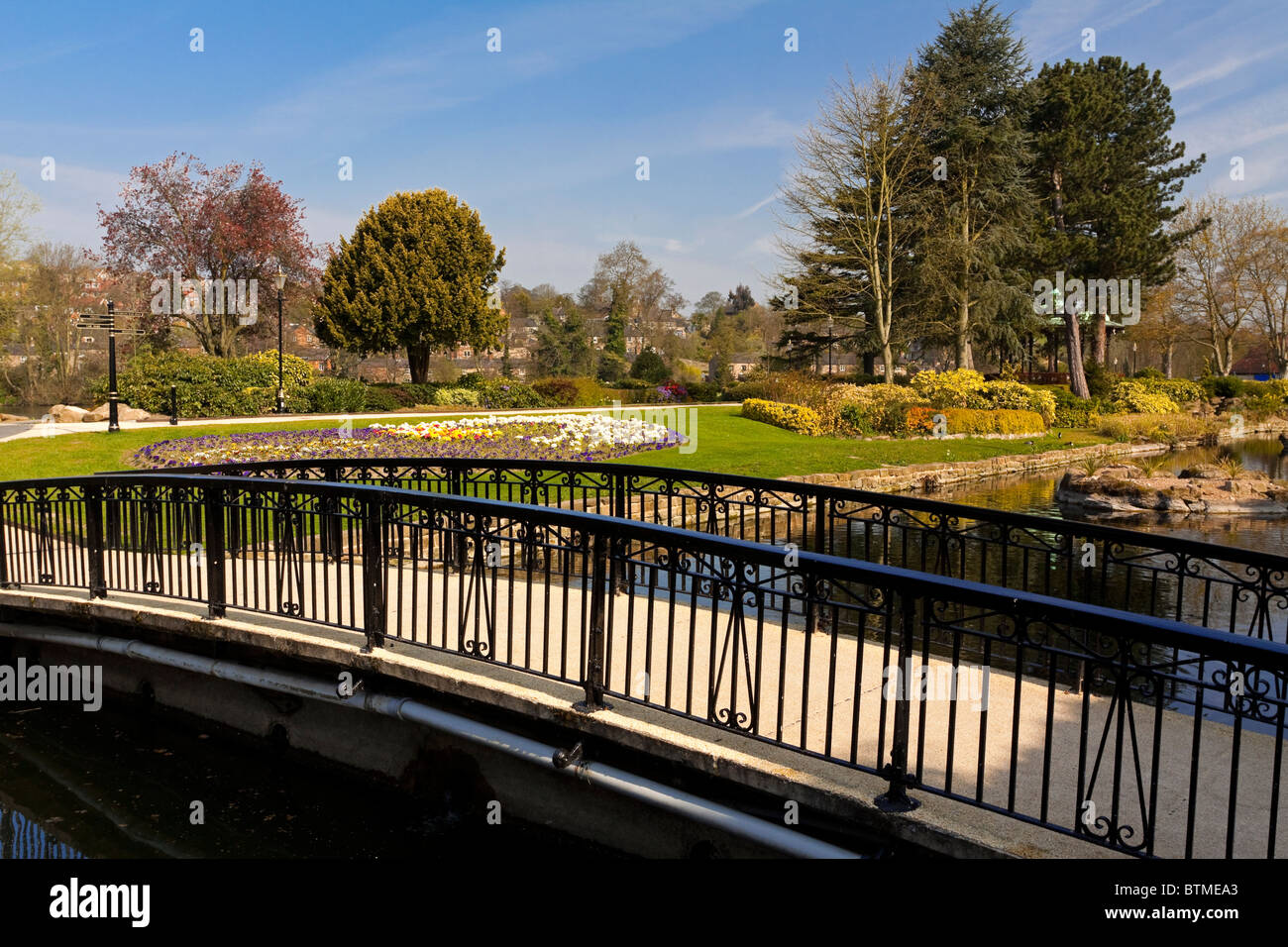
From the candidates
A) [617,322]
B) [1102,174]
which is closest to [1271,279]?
[1102,174]

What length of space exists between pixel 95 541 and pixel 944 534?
6503 millimetres

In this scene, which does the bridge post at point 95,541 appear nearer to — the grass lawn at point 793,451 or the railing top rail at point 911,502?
the railing top rail at point 911,502

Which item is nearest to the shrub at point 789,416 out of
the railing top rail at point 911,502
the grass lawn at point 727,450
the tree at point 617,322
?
the grass lawn at point 727,450

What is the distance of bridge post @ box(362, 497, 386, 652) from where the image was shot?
5355mm

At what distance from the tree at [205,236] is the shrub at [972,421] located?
27479mm

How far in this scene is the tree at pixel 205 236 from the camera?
3603 cm

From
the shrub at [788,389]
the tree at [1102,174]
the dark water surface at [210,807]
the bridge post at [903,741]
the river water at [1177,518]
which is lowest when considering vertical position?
the dark water surface at [210,807]

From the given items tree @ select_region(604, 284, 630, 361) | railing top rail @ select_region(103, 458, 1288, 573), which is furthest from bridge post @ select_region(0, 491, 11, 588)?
tree @ select_region(604, 284, 630, 361)

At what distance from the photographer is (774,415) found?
28.0 m

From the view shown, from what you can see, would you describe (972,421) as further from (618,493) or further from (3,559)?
(3,559)

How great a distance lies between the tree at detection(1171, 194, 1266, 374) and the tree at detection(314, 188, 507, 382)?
130 ft
